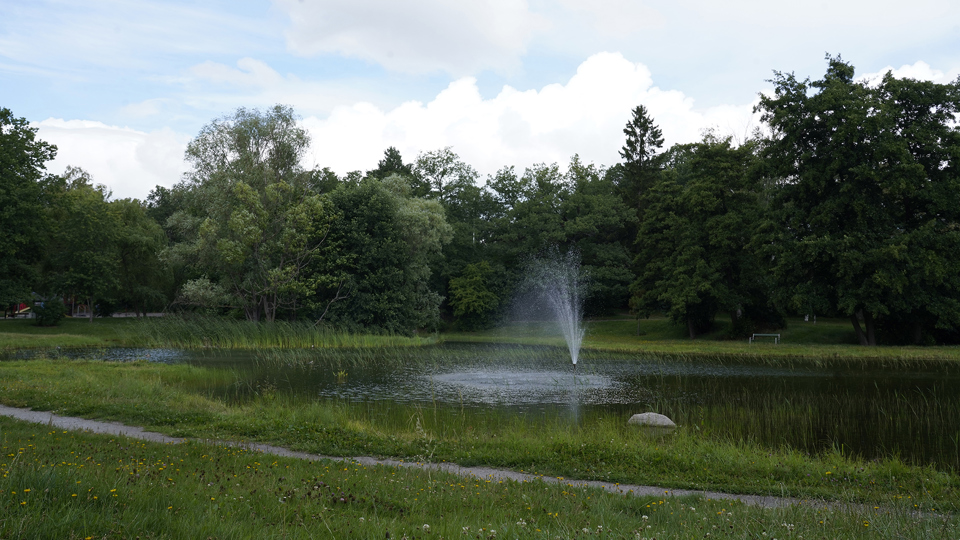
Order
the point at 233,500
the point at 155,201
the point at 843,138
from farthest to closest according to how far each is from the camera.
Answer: the point at 155,201 → the point at 843,138 → the point at 233,500

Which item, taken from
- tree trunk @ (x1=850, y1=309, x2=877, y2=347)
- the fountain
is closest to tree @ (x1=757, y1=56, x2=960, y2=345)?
tree trunk @ (x1=850, y1=309, x2=877, y2=347)

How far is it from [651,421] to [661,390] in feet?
20.8

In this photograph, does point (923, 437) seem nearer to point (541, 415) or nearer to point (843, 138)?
point (541, 415)

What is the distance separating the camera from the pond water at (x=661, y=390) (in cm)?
1295

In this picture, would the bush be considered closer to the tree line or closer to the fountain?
the tree line

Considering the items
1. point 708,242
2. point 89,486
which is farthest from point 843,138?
point 89,486

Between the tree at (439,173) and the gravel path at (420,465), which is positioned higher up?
the tree at (439,173)

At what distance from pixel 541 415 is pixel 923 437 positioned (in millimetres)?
7792

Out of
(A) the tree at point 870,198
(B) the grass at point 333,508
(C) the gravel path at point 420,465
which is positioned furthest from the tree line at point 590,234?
(B) the grass at point 333,508

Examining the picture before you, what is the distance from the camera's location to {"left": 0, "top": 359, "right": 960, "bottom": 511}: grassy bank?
28.2ft

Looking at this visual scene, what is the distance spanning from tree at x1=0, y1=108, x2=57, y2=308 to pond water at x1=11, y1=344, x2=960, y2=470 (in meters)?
18.2

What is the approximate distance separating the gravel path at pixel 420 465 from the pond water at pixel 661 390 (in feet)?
14.6

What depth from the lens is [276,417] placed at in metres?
12.6

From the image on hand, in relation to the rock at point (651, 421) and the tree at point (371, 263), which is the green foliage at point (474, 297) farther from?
the rock at point (651, 421)
